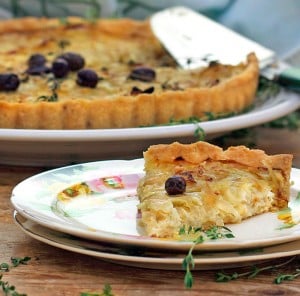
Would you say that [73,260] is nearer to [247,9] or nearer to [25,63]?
[25,63]

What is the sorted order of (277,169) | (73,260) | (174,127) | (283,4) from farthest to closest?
(283,4), (174,127), (277,169), (73,260)

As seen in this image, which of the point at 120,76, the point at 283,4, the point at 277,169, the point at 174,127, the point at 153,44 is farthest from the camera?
the point at 283,4

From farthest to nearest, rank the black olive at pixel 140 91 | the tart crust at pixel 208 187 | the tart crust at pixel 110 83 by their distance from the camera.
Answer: the black olive at pixel 140 91, the tart crust at pixel 110 83, the tart crust at pixel 208 187

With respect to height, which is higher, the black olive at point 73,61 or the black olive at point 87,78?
the black olive at point 87,78

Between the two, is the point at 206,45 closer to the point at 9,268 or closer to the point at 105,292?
the point at 9,268

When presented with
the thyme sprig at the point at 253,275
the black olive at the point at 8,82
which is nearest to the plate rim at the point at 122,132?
the black olive at the point at 8,82

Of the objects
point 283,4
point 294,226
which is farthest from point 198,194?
point 283,4

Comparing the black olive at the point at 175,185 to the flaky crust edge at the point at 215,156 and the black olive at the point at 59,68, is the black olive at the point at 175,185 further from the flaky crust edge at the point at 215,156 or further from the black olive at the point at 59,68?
the black olive at the point at 59,68

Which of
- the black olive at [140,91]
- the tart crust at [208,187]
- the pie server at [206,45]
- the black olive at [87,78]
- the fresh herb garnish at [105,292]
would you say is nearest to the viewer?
the fresh herb garnish at [105,292]
